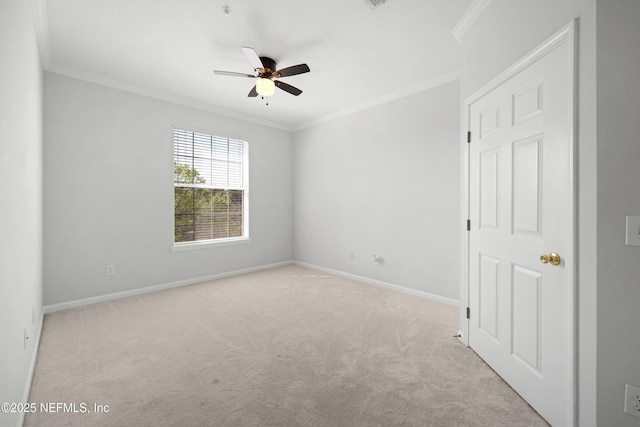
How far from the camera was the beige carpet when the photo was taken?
64.7 inches

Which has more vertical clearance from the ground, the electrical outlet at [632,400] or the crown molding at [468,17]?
the crown molding at [468,17]

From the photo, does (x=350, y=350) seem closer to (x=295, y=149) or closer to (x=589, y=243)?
(x=589, y=243)

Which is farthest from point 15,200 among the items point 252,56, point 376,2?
point 376,2

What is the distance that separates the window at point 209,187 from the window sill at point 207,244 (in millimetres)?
73

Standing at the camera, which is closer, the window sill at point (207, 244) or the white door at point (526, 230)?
the white door at point (526, 230)

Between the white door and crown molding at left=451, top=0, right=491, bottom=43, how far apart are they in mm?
703

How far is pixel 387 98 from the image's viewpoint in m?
4.14

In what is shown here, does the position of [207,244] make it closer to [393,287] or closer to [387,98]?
[393,287]

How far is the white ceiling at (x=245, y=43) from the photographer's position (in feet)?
7.66

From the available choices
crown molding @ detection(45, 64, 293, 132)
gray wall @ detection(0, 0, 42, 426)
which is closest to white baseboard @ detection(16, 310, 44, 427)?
gray wall @ detection(0, 0, 42, 426)

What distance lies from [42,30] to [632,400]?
15.9ft

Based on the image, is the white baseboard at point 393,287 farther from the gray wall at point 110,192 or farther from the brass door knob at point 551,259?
the brass door knob at point 551,259

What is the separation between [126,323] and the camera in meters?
2.93

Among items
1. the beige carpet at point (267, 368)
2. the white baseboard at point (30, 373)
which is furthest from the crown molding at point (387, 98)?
the white baseboard at point (30, 373)
